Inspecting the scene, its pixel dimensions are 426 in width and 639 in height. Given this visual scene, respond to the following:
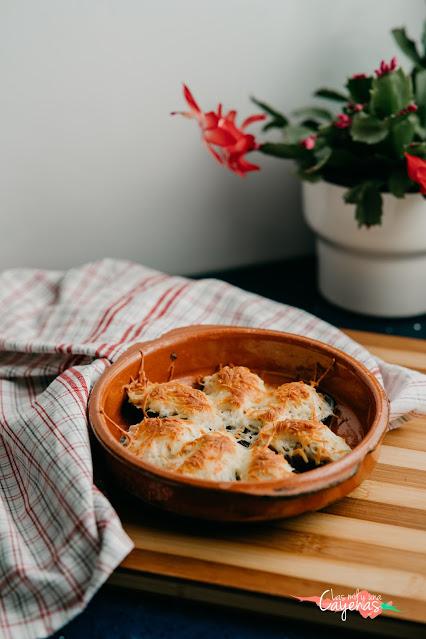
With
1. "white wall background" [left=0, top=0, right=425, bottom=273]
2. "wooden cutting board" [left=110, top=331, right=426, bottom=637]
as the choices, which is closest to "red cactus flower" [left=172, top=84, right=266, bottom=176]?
"white wall background" [left=0, top=0, right=425, bottom=273]

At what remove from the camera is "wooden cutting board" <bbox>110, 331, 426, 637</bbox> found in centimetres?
73

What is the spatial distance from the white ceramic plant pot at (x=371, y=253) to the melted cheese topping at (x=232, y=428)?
1.23 ft

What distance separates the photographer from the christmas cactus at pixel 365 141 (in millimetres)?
1120

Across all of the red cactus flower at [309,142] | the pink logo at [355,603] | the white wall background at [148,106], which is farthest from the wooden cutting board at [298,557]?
the white wall background at [148,106]

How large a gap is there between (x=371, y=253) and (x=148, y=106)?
0.49m

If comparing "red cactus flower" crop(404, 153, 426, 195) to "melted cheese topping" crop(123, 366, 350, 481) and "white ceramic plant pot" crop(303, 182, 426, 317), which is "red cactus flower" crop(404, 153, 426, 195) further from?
"melted cheese topping" crop(123, 366, 350, 481)

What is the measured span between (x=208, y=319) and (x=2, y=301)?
35 cm

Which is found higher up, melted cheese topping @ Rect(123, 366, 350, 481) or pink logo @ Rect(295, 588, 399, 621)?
melted cheese topping @ Rect(123, 366, 350, 481)

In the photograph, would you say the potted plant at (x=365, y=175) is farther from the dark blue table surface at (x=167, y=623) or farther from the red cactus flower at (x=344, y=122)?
the dark blue table surface at (x=167, y=623)

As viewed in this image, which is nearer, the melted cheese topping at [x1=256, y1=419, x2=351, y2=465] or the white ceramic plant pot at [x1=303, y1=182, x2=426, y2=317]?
the melted cheese topping at [x1=256, y1=419, x2=351, y2=465]

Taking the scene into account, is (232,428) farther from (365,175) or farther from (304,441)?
(365,175)

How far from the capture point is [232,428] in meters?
0.89

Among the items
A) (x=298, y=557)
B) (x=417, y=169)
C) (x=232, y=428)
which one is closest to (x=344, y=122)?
(x=417, y=169)

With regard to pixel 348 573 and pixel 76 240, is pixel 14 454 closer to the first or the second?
pixel 348 573
